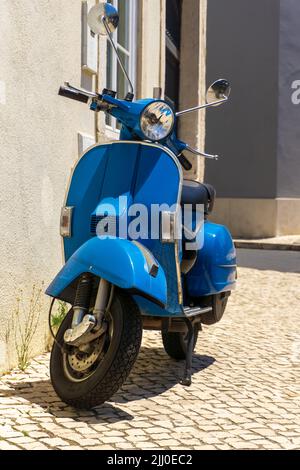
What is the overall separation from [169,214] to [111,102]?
0.64 meters

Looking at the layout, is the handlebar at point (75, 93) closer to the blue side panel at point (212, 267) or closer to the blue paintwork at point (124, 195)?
the blue paintwork at point (124, 195)

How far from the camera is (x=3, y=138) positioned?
13.5 ft

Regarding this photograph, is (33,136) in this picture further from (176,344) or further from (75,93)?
(176,344)

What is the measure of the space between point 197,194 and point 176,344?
103 centimetres

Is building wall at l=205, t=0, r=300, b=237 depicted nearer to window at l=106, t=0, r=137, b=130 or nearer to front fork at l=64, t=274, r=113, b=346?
window at l=106, t=0, r=137, b=130

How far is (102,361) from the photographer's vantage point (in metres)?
3.38

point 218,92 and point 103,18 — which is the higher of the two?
point 103,18

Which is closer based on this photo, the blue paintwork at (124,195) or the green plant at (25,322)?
the blue paintwork at (124,195)

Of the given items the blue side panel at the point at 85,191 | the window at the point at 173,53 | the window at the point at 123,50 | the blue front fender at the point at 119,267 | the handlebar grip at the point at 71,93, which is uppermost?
the window at the point at 173,53

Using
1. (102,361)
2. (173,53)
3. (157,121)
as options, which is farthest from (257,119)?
(102,361)

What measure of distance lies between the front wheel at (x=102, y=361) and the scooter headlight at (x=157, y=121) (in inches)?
32.7

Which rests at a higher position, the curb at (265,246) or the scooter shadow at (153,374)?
the curb at (265,246)

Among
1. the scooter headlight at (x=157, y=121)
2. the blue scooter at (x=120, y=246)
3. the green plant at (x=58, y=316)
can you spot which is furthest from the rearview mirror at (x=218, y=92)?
the green plant at (x=58, y=316)

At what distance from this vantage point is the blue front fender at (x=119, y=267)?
3.38 meters
